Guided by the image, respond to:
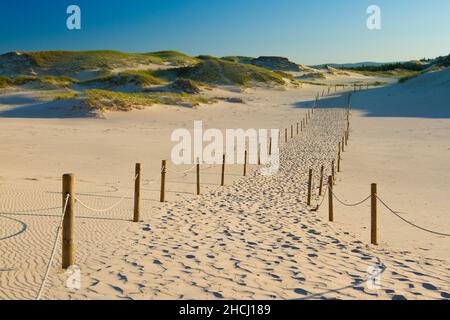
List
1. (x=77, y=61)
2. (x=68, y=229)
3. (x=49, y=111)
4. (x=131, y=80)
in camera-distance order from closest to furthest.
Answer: (x=68, y=229)
(x=49, y=111)
(x=131, y=80)
(x=77, y=61)

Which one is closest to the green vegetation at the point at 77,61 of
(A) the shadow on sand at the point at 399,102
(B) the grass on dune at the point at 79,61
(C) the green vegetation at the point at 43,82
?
(B) the grass on dune at the point at 79,61

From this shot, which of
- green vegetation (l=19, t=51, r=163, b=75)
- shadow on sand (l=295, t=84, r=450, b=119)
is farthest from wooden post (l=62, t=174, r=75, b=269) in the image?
green vegetation (l=19, t=51, r=163, b=75)

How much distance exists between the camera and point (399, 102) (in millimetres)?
46219

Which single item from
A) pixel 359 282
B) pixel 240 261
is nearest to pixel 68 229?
pixel 240 261

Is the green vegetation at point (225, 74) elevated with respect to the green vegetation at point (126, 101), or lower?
elevated

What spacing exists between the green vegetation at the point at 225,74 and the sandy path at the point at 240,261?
5769cm

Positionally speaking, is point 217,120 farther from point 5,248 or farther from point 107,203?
point 5,248

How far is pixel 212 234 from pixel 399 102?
4206 cm

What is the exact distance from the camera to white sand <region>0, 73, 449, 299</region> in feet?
19.4

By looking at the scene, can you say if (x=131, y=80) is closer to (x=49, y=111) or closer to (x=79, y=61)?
(x=49, y=111)

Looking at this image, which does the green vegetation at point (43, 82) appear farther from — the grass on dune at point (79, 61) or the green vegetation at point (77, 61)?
the grass on dune at point (79, 61)

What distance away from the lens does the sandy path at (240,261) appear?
573 cm
